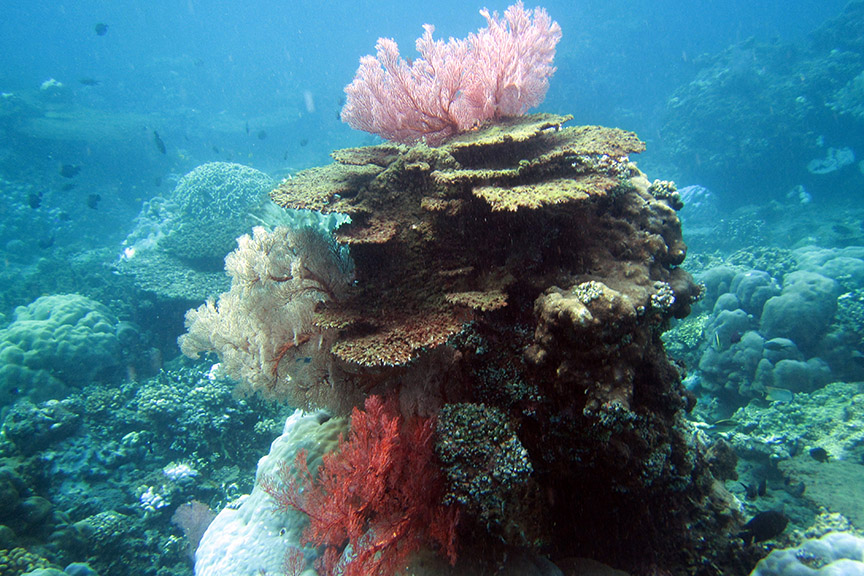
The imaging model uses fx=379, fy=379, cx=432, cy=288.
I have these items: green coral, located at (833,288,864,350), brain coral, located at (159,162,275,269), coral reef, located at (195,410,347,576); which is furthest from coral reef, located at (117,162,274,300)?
green coral, located at (833,288,864,350)

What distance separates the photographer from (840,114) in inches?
738

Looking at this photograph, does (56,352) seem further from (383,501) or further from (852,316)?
(852,316)

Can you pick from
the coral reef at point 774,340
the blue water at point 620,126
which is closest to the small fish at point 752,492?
the blue water at point 620,126

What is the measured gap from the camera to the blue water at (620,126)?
1053 cm

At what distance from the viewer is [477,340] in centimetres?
288

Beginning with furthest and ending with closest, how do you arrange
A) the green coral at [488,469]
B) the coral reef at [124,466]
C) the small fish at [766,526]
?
the coral reef at [124,466]
the small fish at [766,526]
the green coral at [488,469]

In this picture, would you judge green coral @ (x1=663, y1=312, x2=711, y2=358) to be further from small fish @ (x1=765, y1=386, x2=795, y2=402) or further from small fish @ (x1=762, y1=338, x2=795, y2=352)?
small fish @ (x1=765, y1=386, x2=795, y2=402)

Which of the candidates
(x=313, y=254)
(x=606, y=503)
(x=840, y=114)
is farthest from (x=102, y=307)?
(x=840, y=114)

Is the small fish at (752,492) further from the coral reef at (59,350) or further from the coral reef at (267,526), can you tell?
the coral reef at (59,350)

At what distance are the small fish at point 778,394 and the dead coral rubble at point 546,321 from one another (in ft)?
19.3

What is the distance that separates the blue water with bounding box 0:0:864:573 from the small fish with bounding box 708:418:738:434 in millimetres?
516

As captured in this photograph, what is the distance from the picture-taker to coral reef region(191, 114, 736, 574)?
2459 millimetres

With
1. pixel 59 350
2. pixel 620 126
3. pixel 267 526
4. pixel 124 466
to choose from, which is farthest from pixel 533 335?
pixel 620 126

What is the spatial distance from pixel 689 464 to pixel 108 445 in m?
9.47
